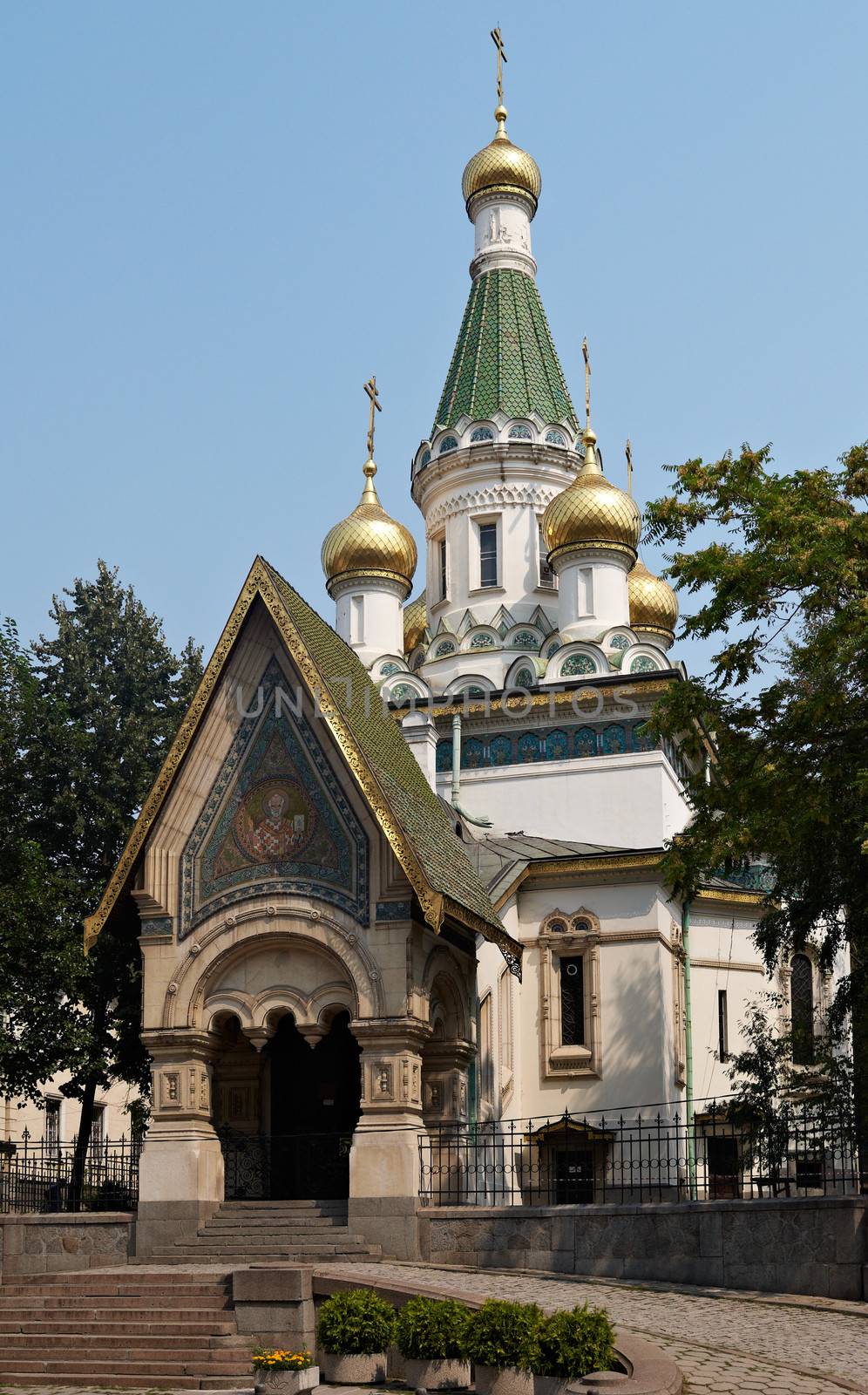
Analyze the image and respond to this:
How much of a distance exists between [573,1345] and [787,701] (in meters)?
7.61

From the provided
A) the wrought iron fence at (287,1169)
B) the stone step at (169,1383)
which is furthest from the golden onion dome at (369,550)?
the stone step at (169,1383)

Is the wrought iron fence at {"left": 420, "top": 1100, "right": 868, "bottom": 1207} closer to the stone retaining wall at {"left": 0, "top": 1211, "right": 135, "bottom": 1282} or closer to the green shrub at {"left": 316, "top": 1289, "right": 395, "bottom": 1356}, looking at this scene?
the stone retaining wall at {"left": 0, "top": 1211, "right": 135, "bottom": 1282}

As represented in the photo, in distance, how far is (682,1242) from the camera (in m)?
14.2

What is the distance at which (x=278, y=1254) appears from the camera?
1526cm

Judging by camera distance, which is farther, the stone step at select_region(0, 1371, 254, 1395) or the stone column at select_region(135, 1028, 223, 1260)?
the stone column at select_region(135, 1028, 223, 1260)

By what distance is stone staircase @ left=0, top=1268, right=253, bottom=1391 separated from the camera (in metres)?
11.8

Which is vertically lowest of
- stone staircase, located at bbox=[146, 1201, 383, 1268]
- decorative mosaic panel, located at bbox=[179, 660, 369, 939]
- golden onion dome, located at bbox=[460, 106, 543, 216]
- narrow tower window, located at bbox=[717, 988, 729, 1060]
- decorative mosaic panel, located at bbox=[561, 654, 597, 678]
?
stone staircase, located at bbox=[146, 1201, 383, 1268]

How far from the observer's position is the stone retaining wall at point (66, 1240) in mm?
16172

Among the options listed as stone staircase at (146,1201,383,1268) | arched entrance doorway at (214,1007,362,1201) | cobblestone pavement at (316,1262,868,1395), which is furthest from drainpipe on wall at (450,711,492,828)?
cobblestone pavement at (316,1262,868,1395)

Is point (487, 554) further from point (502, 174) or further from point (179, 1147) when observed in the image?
point (179, 1147)

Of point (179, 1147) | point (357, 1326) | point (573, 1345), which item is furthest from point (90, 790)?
point (573, 1345)

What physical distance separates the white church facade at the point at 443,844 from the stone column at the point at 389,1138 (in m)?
0.03

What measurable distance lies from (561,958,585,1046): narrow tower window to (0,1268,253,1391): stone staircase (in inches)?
328

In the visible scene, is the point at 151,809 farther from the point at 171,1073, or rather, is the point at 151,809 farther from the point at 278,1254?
the point at 278,1254
